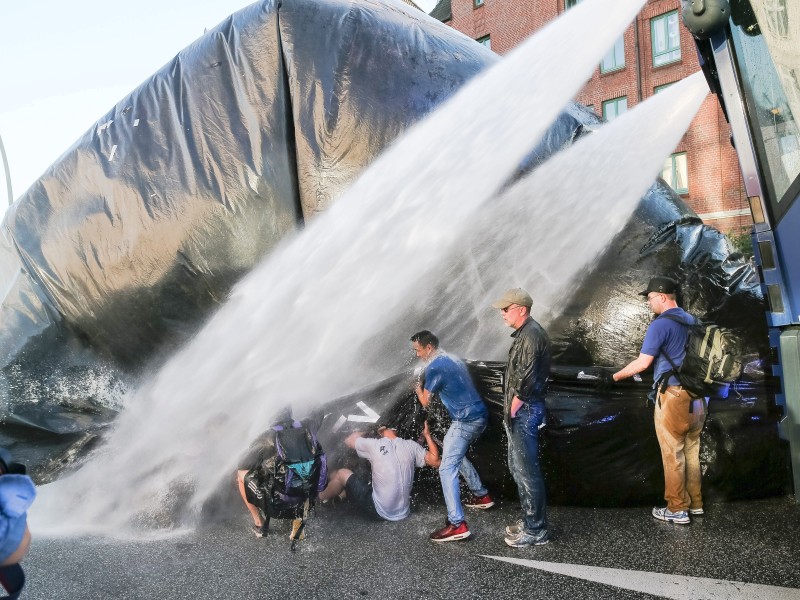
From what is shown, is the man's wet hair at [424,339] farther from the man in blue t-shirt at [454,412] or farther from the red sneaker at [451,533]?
the red sneaker at [451,533]

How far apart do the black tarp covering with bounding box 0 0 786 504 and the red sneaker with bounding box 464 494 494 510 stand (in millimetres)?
199

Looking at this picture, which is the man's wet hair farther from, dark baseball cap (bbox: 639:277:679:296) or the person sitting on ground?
dark baseball cap (bbox: 639:277:679:296)

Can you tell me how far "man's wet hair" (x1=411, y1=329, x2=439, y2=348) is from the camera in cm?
369

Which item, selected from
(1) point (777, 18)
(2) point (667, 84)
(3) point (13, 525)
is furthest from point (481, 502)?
(2) point (667, 84)

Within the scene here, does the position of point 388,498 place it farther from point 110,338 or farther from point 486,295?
point 110,338

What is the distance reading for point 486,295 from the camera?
3.94 m

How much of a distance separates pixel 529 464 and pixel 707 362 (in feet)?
3.60

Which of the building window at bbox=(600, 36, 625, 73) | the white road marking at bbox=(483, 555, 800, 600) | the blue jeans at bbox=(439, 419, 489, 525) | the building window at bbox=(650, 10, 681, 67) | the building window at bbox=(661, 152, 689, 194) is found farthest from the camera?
the building window at bbox=(600, 36, 625, 73)

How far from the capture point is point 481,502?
3.70 meters

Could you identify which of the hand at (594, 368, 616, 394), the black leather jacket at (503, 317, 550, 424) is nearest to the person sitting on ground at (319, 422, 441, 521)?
the black leather jacket at (503, 317, 550, 424)

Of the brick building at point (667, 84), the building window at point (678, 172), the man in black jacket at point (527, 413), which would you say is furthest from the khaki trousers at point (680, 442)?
the building window at point (678, 172)

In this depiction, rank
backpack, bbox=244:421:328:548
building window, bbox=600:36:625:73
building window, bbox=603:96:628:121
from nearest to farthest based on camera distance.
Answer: backpack, bbox=244:421:328:548
building window, bbox=600:36:625:73
building window, bbox=603:96:628:121

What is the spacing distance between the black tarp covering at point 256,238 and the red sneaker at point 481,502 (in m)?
0.20

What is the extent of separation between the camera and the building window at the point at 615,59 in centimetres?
1688
